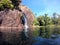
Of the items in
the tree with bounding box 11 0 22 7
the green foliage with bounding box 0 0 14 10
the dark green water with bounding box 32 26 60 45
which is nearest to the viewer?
the dark green water with bounding box 32 26 60 45

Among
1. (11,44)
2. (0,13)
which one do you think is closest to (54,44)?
(11,44)

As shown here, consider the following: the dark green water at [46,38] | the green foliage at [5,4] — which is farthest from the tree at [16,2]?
the dark green water at [46,38]

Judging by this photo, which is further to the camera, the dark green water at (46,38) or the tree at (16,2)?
the tree at (16,2)

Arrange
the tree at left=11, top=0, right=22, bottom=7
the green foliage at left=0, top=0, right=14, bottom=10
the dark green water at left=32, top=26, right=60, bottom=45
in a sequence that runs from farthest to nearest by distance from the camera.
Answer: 1. the tree at left=11, top=0, right=22, bottom=7
2. the green foliage at left=0, top=0, right=14, bottom=10
3. the dark green water at left=32, top=26, right=60, bottom=45

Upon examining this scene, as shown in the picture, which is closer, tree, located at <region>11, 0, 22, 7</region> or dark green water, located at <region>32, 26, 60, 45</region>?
dark green water, located at <region>32, 26, 60, 45</region>

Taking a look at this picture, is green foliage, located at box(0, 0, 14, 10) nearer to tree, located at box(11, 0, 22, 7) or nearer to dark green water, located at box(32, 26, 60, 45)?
tree, located at box(11, 0, 22, 7)

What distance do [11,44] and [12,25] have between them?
2922 inches

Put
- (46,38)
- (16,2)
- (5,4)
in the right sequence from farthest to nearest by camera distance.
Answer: (16,2), (5,4), (46,38)

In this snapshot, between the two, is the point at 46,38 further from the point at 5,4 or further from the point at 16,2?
the point at 16,2

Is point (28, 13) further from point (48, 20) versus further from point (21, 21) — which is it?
point (48, 20)

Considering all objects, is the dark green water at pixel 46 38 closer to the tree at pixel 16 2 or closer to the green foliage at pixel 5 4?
the green foliage at pixel 5 4

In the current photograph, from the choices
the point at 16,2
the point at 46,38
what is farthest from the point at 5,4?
the point at 46,38

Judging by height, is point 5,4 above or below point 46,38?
above

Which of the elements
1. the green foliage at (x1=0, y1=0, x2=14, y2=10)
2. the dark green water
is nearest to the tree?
the green foliage at (x1=0, y1=0, x2=14, y2=10)
